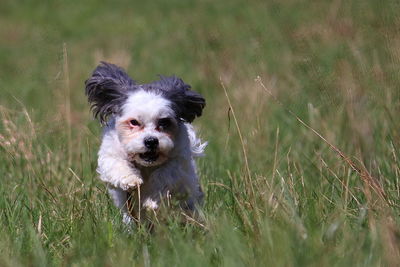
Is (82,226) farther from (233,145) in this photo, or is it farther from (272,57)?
(272,57)

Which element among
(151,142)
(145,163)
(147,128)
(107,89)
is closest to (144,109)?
(147,128)

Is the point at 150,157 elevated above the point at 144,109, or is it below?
below

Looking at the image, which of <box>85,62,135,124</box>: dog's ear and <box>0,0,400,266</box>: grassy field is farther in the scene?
<box>85,62,135,124</box>: dog's ear

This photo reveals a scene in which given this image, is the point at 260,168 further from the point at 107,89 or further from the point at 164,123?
the point at 107,89

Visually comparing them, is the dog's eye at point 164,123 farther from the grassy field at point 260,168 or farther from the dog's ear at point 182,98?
the grassy field at point 260,168

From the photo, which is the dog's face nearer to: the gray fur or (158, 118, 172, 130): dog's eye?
(158, 118, 172, 130): dog's eye

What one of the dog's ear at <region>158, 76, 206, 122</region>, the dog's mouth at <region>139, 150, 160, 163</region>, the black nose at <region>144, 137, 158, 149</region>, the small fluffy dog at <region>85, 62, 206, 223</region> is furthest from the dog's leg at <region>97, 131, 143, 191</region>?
the dog's ear at <region>158, 76, 206, 122</region>

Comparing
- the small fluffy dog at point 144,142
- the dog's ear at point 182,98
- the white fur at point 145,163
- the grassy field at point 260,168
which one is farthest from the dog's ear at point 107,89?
the grassy field at point 260,168

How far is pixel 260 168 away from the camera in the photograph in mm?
6367

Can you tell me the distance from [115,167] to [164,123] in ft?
1.29

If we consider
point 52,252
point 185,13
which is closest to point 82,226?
point 52,252

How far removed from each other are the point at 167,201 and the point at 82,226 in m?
0.68

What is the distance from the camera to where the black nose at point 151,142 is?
202 inches

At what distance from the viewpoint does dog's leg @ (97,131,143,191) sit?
523 cm
